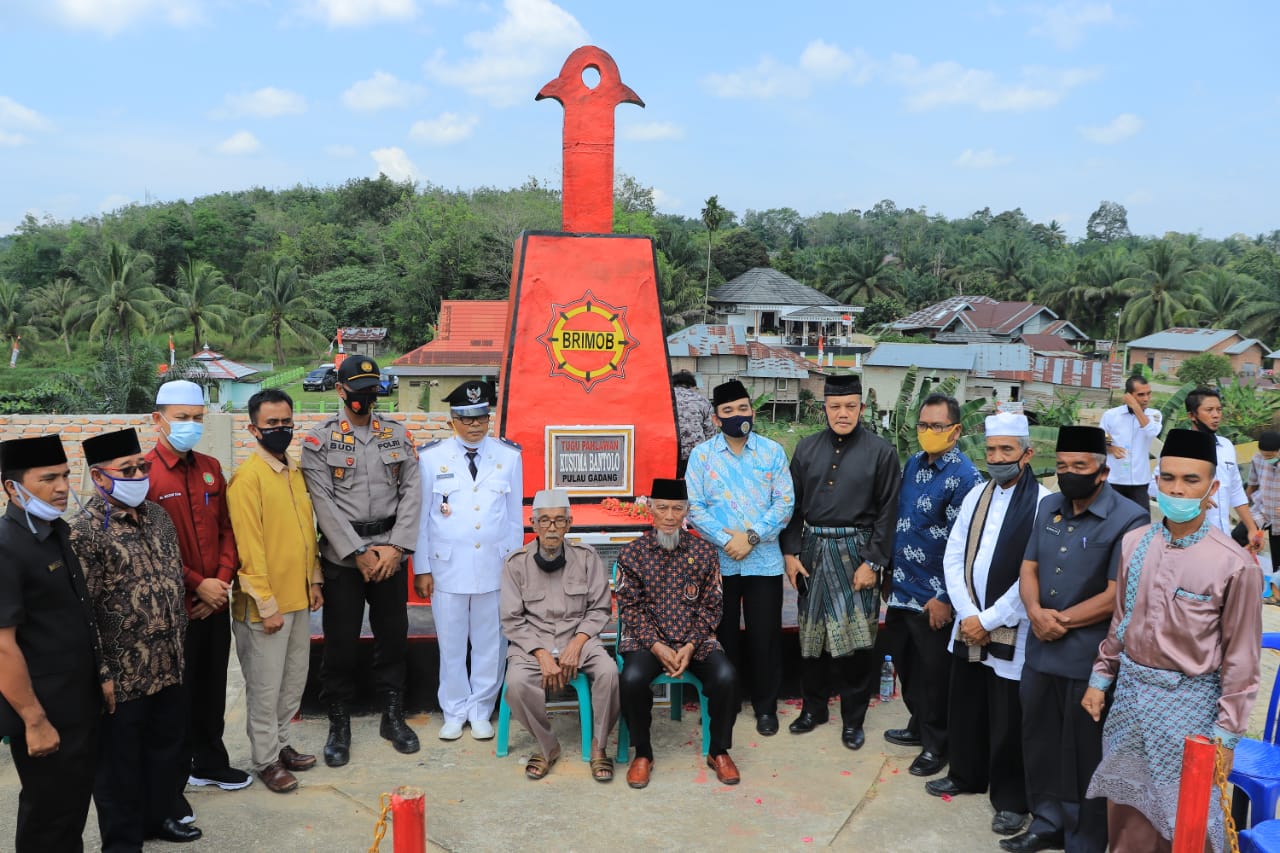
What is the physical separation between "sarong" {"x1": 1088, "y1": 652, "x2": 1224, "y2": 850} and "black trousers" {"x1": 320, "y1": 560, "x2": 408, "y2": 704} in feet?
10.1

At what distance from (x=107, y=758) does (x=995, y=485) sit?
357 centimetres

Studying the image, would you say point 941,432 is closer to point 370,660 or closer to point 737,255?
point 370,660

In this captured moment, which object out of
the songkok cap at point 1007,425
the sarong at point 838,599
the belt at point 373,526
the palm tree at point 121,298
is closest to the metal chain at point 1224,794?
the songkok cap at point 1007,425

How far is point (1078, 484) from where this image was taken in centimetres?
355

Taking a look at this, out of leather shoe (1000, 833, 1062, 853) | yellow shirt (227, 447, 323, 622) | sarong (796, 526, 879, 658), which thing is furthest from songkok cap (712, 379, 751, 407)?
leather shoe (1000, 833, 1062, 853)

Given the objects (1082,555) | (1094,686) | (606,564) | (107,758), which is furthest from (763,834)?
(107,758)

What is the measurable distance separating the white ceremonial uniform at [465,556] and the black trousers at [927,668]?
1.95 metres

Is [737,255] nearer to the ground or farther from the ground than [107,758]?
farther from the ground

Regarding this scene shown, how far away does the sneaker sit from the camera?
408 centimetres

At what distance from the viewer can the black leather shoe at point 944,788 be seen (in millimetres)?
4137

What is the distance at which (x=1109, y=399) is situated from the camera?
104 feet

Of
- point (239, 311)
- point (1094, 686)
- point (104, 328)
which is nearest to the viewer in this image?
point (1094, 686)

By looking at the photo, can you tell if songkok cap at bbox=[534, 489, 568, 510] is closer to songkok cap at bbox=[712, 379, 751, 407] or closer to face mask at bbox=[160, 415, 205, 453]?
songkok cap at bbox=[712, 379, 751, 407]

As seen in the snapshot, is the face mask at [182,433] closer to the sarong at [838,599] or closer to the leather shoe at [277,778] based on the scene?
the leather shoe at [277,778]
